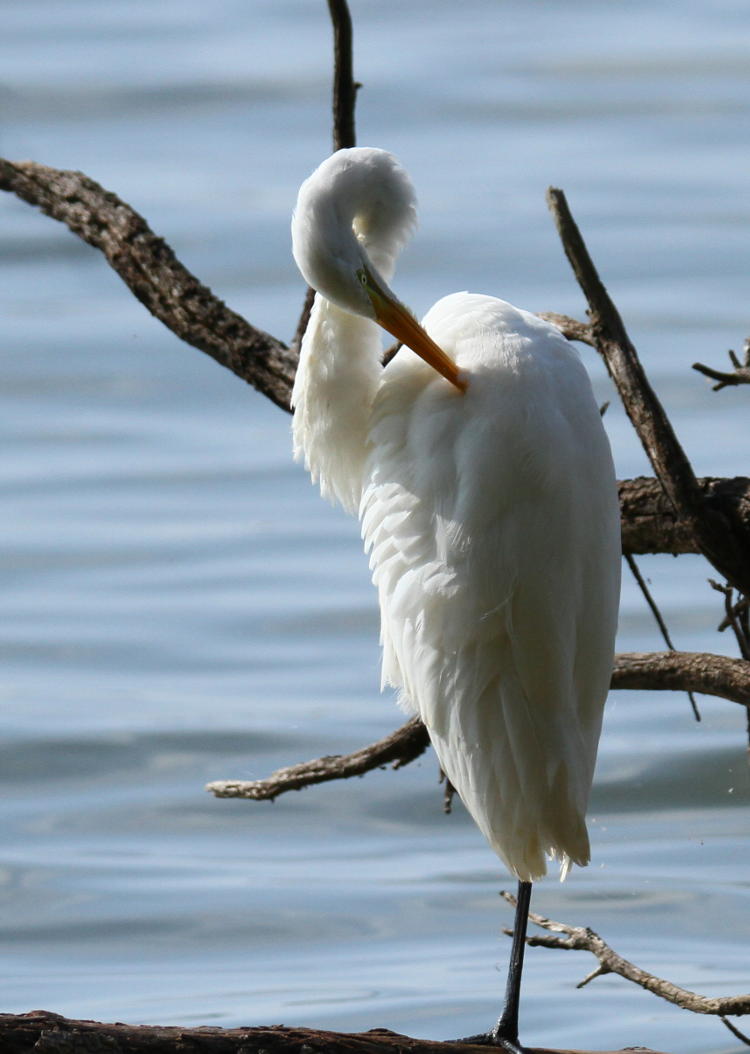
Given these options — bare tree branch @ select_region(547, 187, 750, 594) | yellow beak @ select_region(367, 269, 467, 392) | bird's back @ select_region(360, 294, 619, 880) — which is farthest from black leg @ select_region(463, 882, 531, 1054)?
yellow beak @ select_region(367, 269, 467, 392)

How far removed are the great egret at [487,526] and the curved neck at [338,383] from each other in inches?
2.1

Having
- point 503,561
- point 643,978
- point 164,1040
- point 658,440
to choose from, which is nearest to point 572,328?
point 658,440

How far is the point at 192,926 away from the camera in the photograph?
23.6 feet

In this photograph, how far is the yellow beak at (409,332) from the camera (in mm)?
3332

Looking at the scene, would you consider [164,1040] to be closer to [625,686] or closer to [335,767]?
[335,767]

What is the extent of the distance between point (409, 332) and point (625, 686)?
0.94m

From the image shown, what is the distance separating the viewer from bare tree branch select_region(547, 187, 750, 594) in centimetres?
361

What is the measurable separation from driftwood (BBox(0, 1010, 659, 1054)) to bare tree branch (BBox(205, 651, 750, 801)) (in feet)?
3.16

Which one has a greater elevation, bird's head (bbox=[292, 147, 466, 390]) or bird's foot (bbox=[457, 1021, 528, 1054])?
bird's head (bbox=[292, 147, 466, 390])

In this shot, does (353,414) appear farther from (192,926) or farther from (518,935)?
(192,926)

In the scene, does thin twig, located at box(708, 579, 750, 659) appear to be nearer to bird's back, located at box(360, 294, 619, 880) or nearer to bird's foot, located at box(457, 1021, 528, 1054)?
bird's back, located at box(360, 294, 619, 880)

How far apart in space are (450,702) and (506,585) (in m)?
0.26

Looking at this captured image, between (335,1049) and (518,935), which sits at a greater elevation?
(518,935)

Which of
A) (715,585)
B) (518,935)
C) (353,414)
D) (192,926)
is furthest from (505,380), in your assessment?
(192,926)
